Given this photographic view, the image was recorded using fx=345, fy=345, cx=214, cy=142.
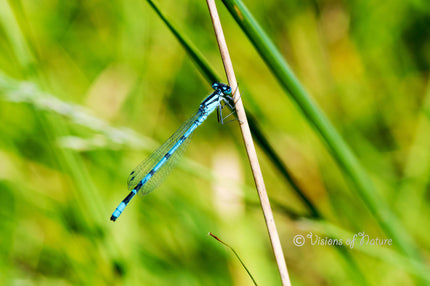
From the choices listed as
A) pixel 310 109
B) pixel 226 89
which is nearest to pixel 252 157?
pixel 310 109

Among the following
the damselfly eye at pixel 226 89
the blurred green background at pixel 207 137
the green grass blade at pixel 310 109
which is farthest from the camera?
the blurred green background at pixel 207 137

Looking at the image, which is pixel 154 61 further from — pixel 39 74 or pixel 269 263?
pixel 269 263

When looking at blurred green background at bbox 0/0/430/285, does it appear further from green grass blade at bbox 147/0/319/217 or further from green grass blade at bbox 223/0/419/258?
green grass blade at bbox 223/0/419/258

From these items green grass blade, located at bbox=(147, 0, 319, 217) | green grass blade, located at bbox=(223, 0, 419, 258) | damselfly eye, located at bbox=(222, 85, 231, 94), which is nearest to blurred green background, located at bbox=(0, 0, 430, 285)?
damselfly eye, located at bbox=(222, 85, 231, 94)

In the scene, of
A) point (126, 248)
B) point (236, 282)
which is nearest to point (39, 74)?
point (126, 248)

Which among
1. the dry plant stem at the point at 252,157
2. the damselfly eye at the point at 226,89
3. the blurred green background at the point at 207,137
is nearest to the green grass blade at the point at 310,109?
the dry plant stem at the point at 252,157

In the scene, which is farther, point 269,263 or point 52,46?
point 52,46

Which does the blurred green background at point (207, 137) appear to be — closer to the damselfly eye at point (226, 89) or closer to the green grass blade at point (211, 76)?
the damselfly eye at point (226, 89)
